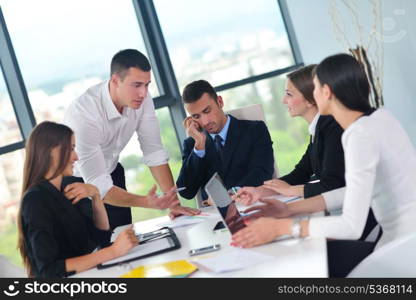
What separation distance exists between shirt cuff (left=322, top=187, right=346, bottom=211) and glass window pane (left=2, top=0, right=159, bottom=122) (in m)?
2.83

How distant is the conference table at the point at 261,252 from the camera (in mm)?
1739

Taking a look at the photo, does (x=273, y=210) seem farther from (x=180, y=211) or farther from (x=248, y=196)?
(x=180, y=211)

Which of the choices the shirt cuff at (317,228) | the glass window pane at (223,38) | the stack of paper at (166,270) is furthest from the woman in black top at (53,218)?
the glass window pane at (223,38)

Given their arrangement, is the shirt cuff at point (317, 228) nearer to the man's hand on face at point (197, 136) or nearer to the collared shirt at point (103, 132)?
the collared shirt at point (103, 132)

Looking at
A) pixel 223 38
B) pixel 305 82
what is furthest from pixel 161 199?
pixel 223 38

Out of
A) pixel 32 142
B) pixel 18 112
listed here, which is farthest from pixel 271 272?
pixel 18 112

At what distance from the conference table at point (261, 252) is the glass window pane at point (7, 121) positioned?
2.30 meters

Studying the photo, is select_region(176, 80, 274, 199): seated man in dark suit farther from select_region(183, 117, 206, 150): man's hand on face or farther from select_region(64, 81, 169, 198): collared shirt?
select_region(64, 81, 169, 198): collared shirt

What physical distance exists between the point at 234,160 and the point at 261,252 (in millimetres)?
1641

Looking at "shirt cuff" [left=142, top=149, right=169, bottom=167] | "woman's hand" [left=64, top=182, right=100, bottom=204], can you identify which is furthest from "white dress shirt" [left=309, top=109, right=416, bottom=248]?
"shirt cuff" [left=142, top=149, right=169, bottom=167]

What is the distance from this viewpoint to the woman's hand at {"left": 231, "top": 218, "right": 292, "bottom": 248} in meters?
2.04

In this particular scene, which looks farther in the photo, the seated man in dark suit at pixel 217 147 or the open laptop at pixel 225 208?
the seated man in dark suit at pixel 217 147

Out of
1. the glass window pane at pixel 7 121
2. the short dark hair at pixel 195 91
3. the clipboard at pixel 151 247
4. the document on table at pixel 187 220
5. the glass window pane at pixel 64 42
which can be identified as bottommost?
the document on table at pixel 187 220

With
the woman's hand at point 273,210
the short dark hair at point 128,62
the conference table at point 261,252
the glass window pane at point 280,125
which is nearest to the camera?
the conference table at point 261,252
